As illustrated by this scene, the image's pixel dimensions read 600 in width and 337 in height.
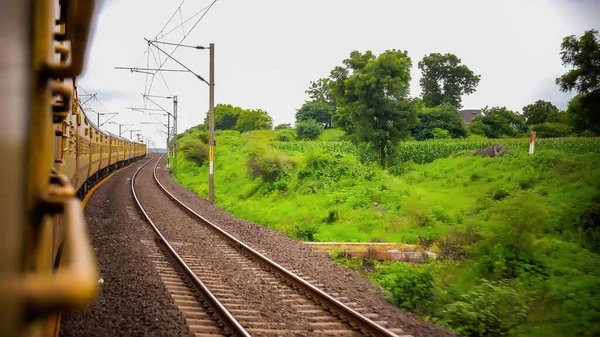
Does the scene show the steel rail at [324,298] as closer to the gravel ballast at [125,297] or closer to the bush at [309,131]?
the gravel ballast at [125,297]

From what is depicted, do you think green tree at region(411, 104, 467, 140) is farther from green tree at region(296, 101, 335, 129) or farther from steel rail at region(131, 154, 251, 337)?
steel rail at region(131, 154, 251, 337)

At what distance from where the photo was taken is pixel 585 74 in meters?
12.4

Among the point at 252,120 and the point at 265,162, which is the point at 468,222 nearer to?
the point at 265,162

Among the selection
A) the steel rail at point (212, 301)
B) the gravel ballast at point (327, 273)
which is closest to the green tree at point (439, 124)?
the gravel ballast at point (327, 273)

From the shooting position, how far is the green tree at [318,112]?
80188mm

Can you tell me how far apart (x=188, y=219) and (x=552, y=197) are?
11.2m

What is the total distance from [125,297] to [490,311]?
221 inches

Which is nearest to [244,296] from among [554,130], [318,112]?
[554,130]

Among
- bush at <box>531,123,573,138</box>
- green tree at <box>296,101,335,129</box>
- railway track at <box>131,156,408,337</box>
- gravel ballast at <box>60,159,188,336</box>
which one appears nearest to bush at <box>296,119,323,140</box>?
green tree at <box>296,101,335,129</box>

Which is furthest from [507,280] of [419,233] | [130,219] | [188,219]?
[130,219]

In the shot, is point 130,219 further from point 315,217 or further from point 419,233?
point 419,233

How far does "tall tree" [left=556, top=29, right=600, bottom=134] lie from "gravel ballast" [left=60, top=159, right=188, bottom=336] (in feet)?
39.5

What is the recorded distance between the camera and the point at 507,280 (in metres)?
7.96

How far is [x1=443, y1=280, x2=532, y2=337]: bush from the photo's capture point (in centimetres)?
637
